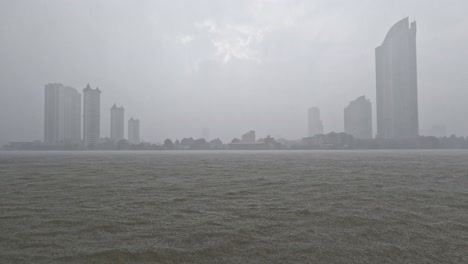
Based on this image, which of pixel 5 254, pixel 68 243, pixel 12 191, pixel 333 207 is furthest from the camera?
pixel 12 191

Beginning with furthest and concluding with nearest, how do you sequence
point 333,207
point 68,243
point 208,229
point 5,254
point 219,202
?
A: 1. point 219,202
2. point 333,207
3. point 208,229
4. point 68,243
5. point 5,254

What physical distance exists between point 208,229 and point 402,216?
7056mm

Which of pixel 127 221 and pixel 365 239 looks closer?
pixel 365 239

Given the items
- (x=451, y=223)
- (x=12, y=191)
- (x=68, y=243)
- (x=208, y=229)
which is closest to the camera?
(x=68, y=243)

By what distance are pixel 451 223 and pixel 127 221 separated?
10918 millimetres

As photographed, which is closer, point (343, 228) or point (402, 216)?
point (343, 228)

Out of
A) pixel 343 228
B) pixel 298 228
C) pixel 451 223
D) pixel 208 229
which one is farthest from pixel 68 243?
pixel 451 223

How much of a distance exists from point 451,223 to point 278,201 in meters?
6.35

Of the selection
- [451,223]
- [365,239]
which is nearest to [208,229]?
[365,239]

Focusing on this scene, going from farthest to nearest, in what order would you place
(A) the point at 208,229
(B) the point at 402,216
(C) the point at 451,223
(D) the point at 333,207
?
(D) the point at 333,207, (B) the point at 402,216, (C) the point at 451,223, (A) the point at 208,229

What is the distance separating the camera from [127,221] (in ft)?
33.6

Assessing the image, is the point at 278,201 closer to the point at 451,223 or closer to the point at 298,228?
the point at 298,228

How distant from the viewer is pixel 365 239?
27.7 feet

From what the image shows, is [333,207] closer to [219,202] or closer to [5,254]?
[219,202]
